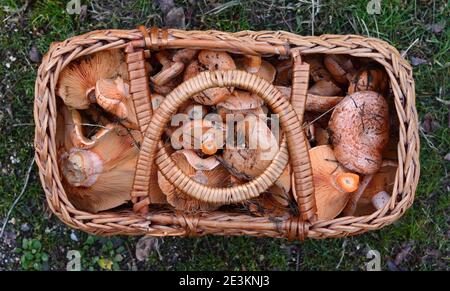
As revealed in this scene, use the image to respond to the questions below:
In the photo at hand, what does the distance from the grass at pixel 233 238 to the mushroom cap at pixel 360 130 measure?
24.4 inches

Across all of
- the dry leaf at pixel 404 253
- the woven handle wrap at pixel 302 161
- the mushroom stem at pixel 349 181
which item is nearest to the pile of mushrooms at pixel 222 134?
the mushroom stem at pixel 349 181

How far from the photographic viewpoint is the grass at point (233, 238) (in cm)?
292

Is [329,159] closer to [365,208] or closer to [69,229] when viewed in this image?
[365,208]

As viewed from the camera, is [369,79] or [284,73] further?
[284,73]

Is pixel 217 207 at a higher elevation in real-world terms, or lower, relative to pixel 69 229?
higher

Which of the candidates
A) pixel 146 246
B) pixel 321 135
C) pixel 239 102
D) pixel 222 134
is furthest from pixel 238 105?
pixel 146 246

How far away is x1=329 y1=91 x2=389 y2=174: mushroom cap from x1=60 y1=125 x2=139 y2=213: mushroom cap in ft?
2.90

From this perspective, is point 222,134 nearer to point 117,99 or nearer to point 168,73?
point 168,73

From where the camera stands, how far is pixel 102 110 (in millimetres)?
2588

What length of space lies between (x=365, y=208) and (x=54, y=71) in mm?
1482

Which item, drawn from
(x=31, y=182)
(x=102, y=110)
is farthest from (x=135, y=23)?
(x=31, y=182)

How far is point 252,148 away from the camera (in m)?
2.38

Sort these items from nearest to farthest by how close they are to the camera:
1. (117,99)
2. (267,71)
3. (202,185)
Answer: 1. (202,185)
2. (117,99)
3. (267,71)

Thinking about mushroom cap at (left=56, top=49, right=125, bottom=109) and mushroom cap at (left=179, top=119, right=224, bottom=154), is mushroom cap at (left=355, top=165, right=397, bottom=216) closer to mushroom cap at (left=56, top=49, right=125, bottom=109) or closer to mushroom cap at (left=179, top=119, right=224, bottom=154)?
mushroom cap at (left=179, top=119, right=224, bottom=154)
